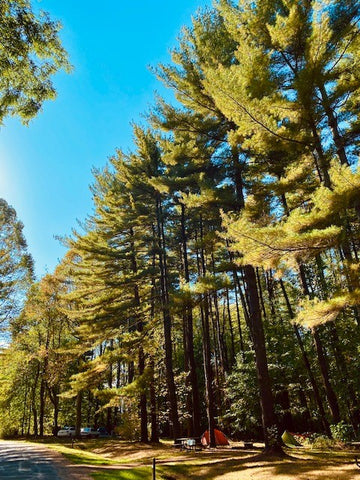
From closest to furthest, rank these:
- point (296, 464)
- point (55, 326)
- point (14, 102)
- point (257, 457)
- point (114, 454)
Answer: point (14, 102), point (296, 464), point (257, 457), point (114, 454), point (55, 326)

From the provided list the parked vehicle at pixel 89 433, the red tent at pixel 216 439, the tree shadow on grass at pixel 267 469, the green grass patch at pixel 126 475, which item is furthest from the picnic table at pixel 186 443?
the parked vehicle at pixel 89 433

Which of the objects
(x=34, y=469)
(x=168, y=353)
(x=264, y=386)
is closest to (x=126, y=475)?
(x=34, y=469)

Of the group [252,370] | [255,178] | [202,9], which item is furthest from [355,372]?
[202,9]

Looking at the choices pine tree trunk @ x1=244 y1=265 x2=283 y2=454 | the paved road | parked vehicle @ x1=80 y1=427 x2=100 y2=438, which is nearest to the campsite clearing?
pine tree trunk @ x1=244 y1=265 x2=283 y2=454

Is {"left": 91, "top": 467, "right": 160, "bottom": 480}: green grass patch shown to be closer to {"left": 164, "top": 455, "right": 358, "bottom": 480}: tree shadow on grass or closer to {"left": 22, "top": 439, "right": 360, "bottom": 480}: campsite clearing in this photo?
{"left": 22, "top": 439, "right": 360, "bottom": 480}: campsite clearing

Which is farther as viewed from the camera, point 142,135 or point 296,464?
point 142,135

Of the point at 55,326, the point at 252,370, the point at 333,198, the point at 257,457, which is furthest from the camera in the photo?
the point at 55,326

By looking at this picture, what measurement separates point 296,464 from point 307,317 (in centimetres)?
436

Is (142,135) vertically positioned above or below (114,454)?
above

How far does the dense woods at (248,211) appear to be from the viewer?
710 centimetres

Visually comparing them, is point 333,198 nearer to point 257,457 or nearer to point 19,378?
point 257,457

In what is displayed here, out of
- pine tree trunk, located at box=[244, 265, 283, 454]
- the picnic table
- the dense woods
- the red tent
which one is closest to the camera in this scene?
the dense woods

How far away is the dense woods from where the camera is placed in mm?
7102

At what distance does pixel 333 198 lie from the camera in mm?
6207
